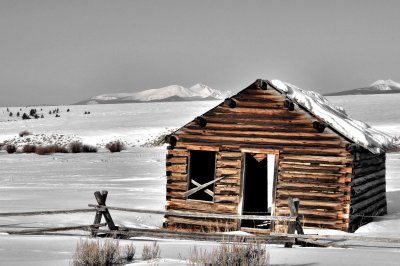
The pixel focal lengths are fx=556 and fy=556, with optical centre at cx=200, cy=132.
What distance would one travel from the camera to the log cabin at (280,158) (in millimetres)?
14086

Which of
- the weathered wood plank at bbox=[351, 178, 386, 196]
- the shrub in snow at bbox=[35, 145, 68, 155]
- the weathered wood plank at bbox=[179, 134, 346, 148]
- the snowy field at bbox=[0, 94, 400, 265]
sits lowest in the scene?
the snowy field at bbox=[0, 94, 400, 265]

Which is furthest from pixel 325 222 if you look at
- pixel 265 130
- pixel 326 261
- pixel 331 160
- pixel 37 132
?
pixel 37 132

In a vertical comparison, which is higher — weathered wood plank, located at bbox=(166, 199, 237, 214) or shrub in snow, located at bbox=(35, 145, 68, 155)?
shrub in snow, located at bbox=(35, 145, 68, 155)

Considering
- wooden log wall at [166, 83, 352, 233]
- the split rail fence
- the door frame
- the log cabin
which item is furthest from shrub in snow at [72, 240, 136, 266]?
wooden log wall at [166, 83, 352, 233]

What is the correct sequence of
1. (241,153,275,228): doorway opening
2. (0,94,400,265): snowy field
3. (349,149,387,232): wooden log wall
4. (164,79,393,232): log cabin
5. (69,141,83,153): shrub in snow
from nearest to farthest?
(0,94,400,265): snowy field < (164,79,393,232): log cabin < (349,149,387,232): wooden log wall < (241,153,275,228): doorway opening < (69,141,83,153): shrub in snow

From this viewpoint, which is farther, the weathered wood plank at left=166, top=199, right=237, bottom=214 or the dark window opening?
the dark window opening

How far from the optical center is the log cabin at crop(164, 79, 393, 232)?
46.2 feet

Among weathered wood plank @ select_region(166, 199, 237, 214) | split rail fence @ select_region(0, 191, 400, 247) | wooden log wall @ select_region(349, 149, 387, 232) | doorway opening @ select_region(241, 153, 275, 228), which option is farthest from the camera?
doorway opening @ select_region(241, 153, 275, 228)

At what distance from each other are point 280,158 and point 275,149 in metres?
0.27

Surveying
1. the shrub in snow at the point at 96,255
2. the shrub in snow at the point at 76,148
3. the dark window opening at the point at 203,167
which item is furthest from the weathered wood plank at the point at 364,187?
the shrub in snow at the point at 76,148

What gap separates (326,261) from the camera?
847 cm

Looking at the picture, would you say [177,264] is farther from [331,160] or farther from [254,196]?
[254,196]

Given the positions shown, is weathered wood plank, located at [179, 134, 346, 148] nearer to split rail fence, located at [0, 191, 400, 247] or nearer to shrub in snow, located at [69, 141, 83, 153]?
split rail fence, located at [0, 191, 400, 247]

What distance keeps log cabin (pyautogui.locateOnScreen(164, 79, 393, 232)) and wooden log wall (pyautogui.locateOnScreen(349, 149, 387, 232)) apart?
0.10ft
